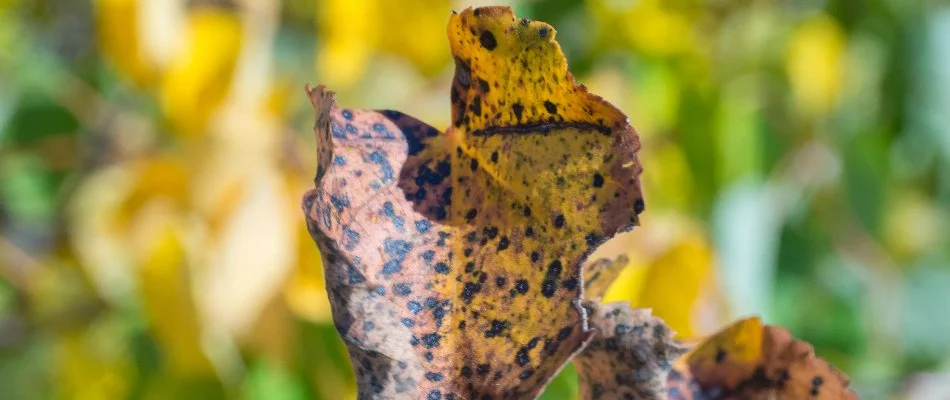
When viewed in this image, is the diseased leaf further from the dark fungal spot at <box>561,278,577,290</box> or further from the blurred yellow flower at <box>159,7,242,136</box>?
the blurred yellow flower at <box>159,7,242,136</box>

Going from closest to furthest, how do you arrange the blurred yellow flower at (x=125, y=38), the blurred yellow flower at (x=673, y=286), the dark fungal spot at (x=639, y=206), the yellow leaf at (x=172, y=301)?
the dark fungal spot at (x=639, y=206), the blurred yellow flower at (x=673, y=286), the yellow leaf at (x=172, y=301), the blurred yellow flower at (x=125, y=38)

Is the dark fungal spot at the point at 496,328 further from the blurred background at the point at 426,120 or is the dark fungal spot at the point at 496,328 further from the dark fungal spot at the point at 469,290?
the blurred background at the point at 426,120

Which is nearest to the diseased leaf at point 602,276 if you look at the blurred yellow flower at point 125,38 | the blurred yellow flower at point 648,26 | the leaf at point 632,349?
the leaf at point 632,349

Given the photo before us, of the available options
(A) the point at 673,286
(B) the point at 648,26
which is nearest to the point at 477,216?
(A) the point at 673,286

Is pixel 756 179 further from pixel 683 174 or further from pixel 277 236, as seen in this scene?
pixel 277 236

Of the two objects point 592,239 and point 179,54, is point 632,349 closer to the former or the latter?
point 592,239

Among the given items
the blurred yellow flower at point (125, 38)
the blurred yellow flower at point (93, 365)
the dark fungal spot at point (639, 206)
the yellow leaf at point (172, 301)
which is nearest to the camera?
the dark fungal spot at point (639, 206)

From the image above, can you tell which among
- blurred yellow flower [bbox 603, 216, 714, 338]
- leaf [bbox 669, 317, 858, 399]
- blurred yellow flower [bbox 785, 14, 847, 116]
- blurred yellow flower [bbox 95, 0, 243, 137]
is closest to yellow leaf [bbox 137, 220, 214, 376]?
blurred yellow flower [bbox 95, 0, 243, 137]
